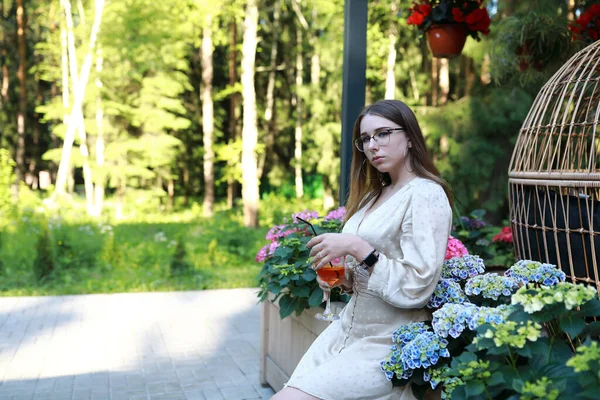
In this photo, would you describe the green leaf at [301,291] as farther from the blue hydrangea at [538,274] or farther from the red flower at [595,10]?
the red flower at [595,10]

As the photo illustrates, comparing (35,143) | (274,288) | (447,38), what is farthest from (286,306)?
(35,143)

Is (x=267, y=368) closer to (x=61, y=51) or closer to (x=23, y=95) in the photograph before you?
(x=61, y=51)

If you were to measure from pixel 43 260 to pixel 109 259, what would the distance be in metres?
0.91

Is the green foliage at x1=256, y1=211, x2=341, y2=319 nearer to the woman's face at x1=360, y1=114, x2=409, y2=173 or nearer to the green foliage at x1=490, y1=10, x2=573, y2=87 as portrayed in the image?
the woman's face at x1=360, y1=114, x2=409, y2=173

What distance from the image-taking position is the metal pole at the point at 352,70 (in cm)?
340

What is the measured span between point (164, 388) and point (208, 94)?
11255 mm

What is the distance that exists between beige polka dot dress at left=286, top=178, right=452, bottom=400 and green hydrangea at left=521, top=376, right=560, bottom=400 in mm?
450

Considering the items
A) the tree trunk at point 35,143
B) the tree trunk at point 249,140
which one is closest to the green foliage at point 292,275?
the tree trunk at point 249,140

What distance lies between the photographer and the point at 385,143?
1.81 m

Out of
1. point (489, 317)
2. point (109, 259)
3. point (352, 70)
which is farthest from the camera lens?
point (109, 259)

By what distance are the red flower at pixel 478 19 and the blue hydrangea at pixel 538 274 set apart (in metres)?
2.54

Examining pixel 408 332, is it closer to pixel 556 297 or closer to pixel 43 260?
pixel 556 297

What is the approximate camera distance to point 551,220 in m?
2.16

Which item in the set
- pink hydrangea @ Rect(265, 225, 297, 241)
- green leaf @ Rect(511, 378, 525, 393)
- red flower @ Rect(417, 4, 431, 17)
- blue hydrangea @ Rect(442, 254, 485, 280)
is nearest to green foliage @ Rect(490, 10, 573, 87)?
red flower @ Rect(417, 4, 431, 17)
